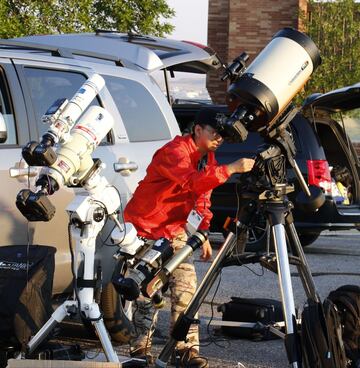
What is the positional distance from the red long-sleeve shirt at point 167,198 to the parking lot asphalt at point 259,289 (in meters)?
0.80

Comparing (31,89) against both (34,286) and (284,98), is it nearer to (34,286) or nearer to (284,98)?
(34,286)

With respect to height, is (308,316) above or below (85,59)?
below

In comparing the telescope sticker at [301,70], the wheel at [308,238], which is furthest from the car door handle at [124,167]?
the wheel at [308,238]

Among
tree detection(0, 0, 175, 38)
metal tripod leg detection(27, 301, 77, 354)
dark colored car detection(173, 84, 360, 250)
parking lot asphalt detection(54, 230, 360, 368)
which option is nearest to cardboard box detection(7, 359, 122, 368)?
metal tripod leg detection(27, 301, 77, 354)

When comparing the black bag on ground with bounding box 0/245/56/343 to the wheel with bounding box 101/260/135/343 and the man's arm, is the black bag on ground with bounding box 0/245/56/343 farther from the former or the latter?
the man's arm

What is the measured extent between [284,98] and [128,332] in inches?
80.4

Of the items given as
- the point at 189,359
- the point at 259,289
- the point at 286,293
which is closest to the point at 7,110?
the point at 189,359

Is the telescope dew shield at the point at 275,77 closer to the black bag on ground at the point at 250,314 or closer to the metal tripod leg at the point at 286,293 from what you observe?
the metal tripod leg at the point at 286,293

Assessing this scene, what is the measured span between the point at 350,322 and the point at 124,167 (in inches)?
83.3

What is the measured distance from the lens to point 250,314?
7074mm

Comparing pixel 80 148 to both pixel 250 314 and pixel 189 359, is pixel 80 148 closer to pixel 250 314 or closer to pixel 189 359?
pixel 189 359

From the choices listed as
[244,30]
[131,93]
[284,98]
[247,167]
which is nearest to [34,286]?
[247,167]

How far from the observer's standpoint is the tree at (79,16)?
1586 centimetres

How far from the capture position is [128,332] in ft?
21.4
